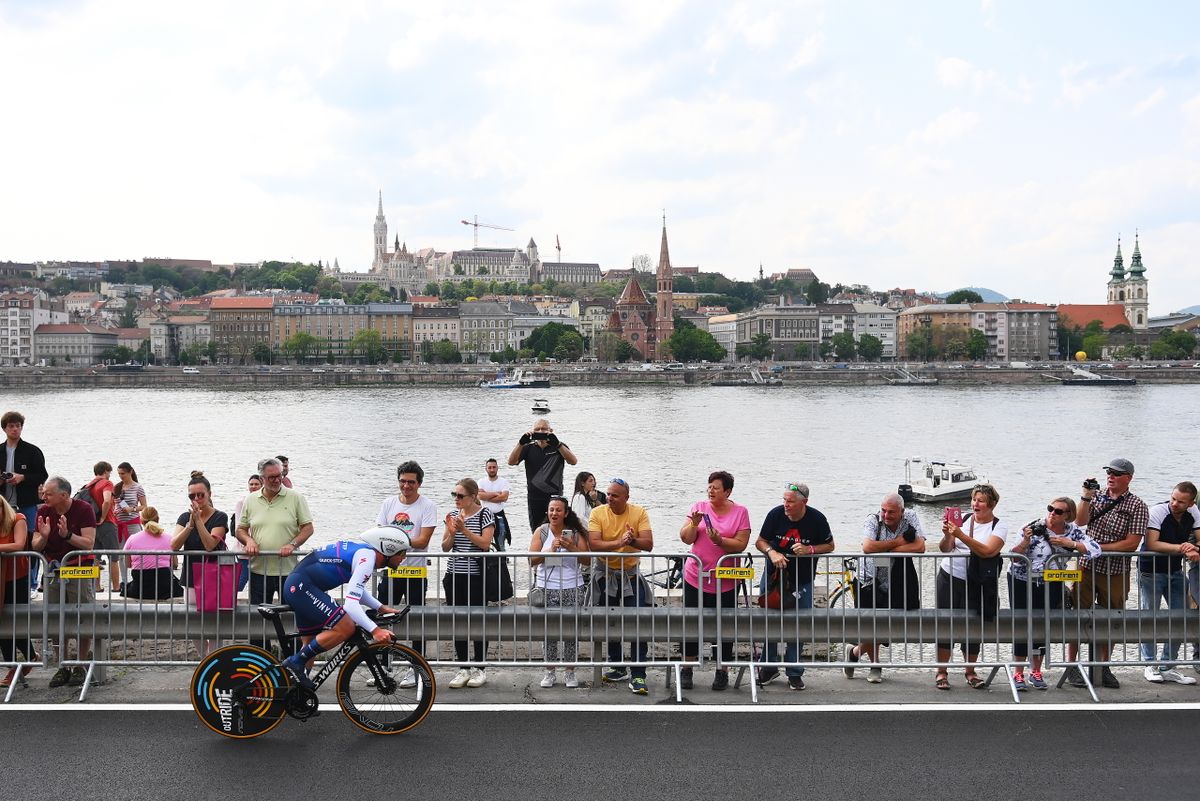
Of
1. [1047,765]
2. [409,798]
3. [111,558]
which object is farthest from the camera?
[111,558]

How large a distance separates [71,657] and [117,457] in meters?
41.4

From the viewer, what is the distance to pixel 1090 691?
7.22 meters

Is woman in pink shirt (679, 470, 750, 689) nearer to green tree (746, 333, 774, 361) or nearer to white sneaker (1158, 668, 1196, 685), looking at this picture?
white sneaker (1158, 668, 1196, 685)

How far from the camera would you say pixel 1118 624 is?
7438mm

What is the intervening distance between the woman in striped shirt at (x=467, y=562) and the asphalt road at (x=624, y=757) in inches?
26.0

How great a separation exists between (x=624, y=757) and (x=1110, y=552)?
3.52 meters

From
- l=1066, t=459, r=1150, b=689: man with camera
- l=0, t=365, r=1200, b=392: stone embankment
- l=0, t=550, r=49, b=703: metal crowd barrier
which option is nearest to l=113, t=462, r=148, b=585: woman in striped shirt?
l=0, t=550, r=49, b=703: metal crowd barrier

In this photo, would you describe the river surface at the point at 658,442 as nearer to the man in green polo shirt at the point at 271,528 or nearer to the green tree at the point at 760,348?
the man in green polo shirt at the point at 271,528

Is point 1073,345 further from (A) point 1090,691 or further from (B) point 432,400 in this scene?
(A) point 1090,691

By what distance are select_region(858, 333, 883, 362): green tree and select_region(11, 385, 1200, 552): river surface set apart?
78835mm

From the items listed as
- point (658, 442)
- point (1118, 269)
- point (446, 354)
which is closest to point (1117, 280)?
point (1118, 269)

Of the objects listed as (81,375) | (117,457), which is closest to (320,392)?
(81,375)

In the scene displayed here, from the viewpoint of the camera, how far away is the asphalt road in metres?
5.66

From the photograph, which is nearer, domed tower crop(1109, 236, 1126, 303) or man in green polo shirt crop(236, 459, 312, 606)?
man in green polo shirt crop(236, 459, 312, 606)
